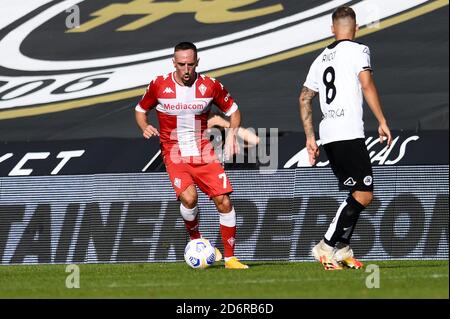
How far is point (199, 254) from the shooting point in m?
10.4

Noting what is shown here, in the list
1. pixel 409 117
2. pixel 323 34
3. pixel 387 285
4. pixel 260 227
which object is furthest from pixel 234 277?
pixel 323 34

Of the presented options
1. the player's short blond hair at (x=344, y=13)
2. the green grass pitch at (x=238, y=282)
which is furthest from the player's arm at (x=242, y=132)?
the player's short blond hair at (x=344, y=13)

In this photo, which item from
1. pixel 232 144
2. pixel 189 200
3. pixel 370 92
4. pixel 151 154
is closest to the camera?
pixel 370 92

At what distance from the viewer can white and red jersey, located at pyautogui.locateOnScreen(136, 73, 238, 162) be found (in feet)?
35.3

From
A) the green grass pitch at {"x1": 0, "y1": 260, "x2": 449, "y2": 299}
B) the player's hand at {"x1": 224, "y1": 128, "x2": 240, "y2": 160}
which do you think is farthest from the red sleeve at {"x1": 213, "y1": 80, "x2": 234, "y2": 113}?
the green grass pitch at {"x1": 0, "y1": 260, "x2": 449, "y2": 299}

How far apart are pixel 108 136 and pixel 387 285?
6434 millimetres

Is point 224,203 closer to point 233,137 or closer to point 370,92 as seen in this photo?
point 233,137

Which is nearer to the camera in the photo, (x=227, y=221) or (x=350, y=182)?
(x=350, y=182)

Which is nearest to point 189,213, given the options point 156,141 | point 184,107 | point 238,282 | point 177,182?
point 177,182

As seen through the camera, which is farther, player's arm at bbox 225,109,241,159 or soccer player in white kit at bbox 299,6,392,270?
player's arm at bbox 225,109,241,159

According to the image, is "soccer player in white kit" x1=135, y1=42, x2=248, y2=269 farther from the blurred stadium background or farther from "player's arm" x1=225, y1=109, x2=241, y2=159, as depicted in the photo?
the blurred stadium background

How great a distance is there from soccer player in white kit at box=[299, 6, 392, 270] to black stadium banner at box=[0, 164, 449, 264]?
81.8 inches

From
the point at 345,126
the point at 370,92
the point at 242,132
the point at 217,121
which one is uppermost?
the point at 370,92

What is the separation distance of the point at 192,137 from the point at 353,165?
1.98 m
